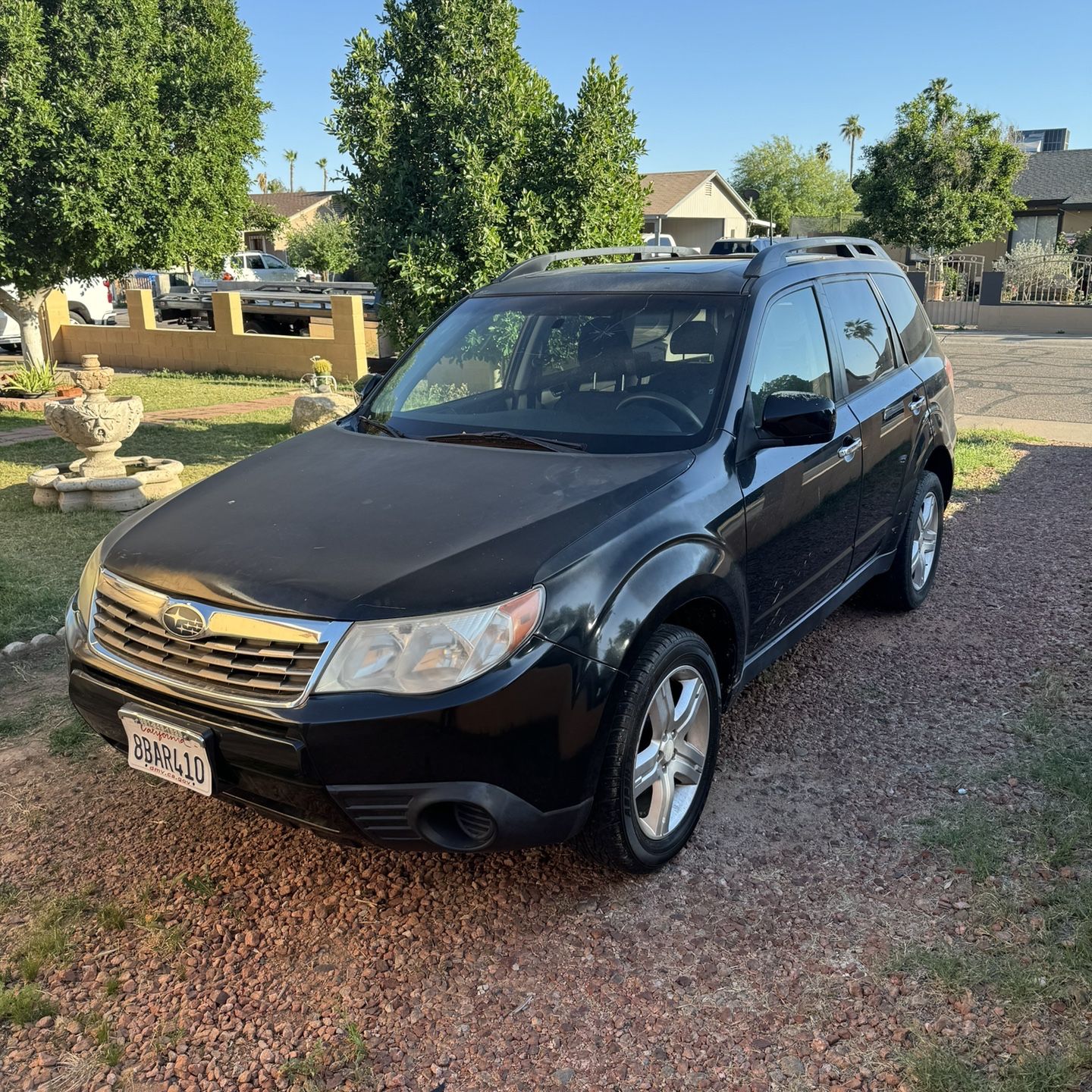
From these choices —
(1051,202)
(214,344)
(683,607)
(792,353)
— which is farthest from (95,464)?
(1051,202)

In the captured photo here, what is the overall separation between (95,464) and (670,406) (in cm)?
628

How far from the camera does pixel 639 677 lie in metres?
2.72

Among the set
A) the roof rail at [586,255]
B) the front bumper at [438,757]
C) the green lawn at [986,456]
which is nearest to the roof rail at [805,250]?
the roof rail at [586,255]

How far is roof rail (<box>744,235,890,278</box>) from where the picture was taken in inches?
151

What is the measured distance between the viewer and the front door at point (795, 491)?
3.42 metres

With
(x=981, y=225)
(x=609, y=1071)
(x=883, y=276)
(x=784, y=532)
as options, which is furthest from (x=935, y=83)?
(x=609, y=1071)

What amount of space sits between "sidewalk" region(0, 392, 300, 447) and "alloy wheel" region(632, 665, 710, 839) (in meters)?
9.50

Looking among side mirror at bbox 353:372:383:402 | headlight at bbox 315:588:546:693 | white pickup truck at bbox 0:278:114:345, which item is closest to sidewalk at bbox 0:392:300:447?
side mirror at bbox 353:372:383:402

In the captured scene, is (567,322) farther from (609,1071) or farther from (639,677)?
(609,1071)

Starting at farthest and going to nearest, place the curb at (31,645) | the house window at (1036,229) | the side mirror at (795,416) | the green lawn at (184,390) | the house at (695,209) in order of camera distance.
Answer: the house at (695,209) < the house window at (1036,229) < the green lawn at (184,390) < the curb at (31,645) < the side mirror at (795,416)

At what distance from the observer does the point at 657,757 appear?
2957 millimetres

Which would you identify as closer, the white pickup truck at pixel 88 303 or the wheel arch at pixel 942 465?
the wheel arch at pixel 942 465

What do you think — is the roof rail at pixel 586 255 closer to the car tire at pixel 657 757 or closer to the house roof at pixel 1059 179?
the car tire at pixel 657 757

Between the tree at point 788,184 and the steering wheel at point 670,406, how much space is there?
60.9 meters
